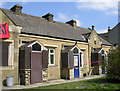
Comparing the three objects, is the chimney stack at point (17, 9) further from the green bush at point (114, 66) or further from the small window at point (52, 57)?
the green bush at point (114, 66)

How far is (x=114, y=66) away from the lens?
11773mm

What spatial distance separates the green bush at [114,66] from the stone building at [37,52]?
167 inches

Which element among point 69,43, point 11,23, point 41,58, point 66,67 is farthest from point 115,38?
point 11,23

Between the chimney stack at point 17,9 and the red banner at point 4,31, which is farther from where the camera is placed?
the chimney stack at point 17,9

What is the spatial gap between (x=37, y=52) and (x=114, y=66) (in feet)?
21.6

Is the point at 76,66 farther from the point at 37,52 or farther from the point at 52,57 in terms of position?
the point at 37,52

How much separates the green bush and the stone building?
14.0ft

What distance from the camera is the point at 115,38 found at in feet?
104

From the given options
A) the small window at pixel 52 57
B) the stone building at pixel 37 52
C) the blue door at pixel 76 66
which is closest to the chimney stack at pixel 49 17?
the stone building at pixel 37 52

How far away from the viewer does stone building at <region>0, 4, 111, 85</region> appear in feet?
38.1

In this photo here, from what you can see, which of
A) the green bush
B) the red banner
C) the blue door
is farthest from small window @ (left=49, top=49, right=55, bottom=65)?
the green bush

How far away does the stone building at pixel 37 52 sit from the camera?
457 inches

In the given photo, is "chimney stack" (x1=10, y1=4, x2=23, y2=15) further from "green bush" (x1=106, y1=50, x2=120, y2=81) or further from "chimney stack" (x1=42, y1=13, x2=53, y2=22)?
"green bush" (x1=106, y1=50, x2=120, y2=81)

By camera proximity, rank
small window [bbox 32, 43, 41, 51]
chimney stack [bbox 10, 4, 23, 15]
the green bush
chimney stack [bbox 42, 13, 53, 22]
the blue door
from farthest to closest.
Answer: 1. chimney stack [bbox 42, 13, 53, 22]
2. the blue door
3. chimney stack [bbox 10, 4, 23, 15]
4. small window [bbox 32, 43, 41, 51]
5. the green bush
